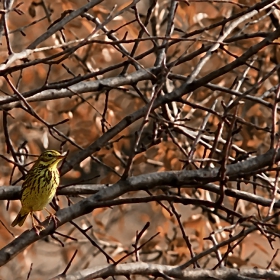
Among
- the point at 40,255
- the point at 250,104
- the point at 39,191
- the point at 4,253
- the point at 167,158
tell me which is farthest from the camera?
the point at 40,255

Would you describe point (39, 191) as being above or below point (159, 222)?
below

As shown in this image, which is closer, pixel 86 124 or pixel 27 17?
pixel 86 124

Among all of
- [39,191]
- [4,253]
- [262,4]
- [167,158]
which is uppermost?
[167,158]

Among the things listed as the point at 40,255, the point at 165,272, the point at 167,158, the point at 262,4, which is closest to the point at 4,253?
the point at 165,272

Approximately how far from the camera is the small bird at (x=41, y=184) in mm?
4207

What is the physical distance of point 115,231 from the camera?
29.3 ft

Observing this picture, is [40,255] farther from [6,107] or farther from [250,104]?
[6,107]

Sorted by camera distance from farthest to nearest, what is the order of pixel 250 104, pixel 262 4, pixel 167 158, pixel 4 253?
pixel 250 104
pixel 167 158
pixel 262 4
pixel 4 253

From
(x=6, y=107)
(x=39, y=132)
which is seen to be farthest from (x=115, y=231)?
(x=6, y=107)

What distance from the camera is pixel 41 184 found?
4.28 meters

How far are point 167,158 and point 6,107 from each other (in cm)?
315

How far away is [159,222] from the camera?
771 centimetres

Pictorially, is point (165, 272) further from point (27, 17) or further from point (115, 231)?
point (115, 231)

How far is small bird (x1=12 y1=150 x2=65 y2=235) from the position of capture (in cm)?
421
